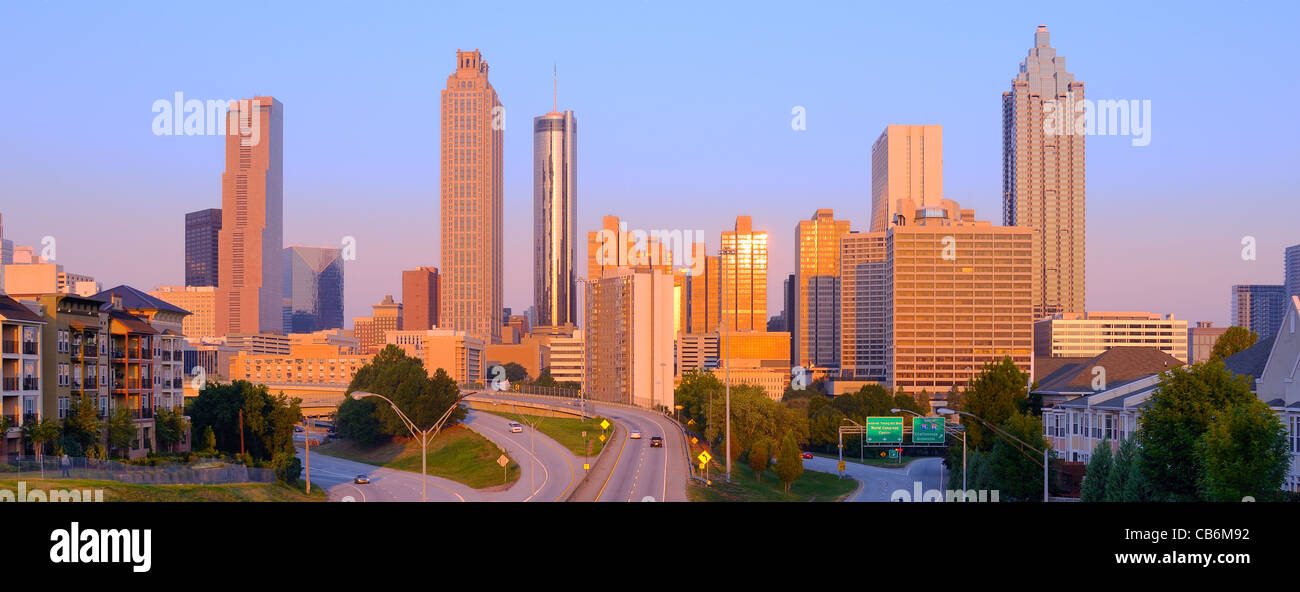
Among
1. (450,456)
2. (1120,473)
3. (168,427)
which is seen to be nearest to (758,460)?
(450,456)

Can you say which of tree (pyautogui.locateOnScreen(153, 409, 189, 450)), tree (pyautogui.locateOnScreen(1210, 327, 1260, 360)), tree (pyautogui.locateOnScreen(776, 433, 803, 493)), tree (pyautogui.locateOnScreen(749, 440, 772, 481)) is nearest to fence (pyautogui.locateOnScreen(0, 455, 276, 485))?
tree (pyautogui.locateOnScreen(153, 409, 189, 450))

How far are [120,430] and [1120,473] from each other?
6905 centimetres

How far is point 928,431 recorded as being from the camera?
306 ft

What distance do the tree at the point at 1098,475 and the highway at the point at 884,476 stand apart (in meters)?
40.9

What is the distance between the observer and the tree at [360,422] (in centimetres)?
15400

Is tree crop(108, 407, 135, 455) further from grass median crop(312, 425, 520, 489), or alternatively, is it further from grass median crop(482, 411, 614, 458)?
grass median crop(482, 411, 614, 458)

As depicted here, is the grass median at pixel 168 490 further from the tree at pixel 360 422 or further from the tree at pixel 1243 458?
the tree at pixel 360 422

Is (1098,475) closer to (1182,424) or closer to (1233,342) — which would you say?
(1182,424)

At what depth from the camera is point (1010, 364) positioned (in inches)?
3984

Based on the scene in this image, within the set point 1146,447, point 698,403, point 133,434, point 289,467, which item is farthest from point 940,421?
point 698,403

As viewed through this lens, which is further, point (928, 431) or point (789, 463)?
point (789, 463)

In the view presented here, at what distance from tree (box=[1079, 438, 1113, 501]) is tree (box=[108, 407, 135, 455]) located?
67.1 meters
